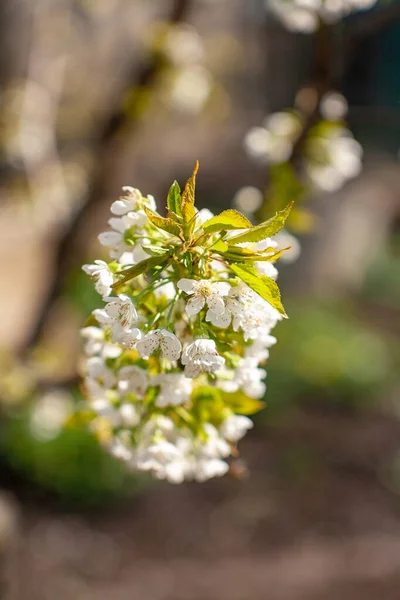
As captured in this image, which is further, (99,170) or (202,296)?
(99,170)

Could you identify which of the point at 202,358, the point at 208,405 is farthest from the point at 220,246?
the point at 208,405

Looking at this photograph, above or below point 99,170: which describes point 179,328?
below

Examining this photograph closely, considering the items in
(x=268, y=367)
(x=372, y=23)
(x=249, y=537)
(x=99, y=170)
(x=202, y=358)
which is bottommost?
(x=202, y=358)

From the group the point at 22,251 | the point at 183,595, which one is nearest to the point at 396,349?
the point at 183,595

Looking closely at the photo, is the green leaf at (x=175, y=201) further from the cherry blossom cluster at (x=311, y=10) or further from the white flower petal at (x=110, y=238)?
the cherry blossom cluster at (x=311, y=10)

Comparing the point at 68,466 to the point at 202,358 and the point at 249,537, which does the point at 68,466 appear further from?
the point at 202,358

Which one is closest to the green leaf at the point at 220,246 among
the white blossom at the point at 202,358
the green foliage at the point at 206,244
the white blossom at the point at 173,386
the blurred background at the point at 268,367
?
the green foliage at the point at 206,244

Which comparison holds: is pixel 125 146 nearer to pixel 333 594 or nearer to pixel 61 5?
pixel 61 5
